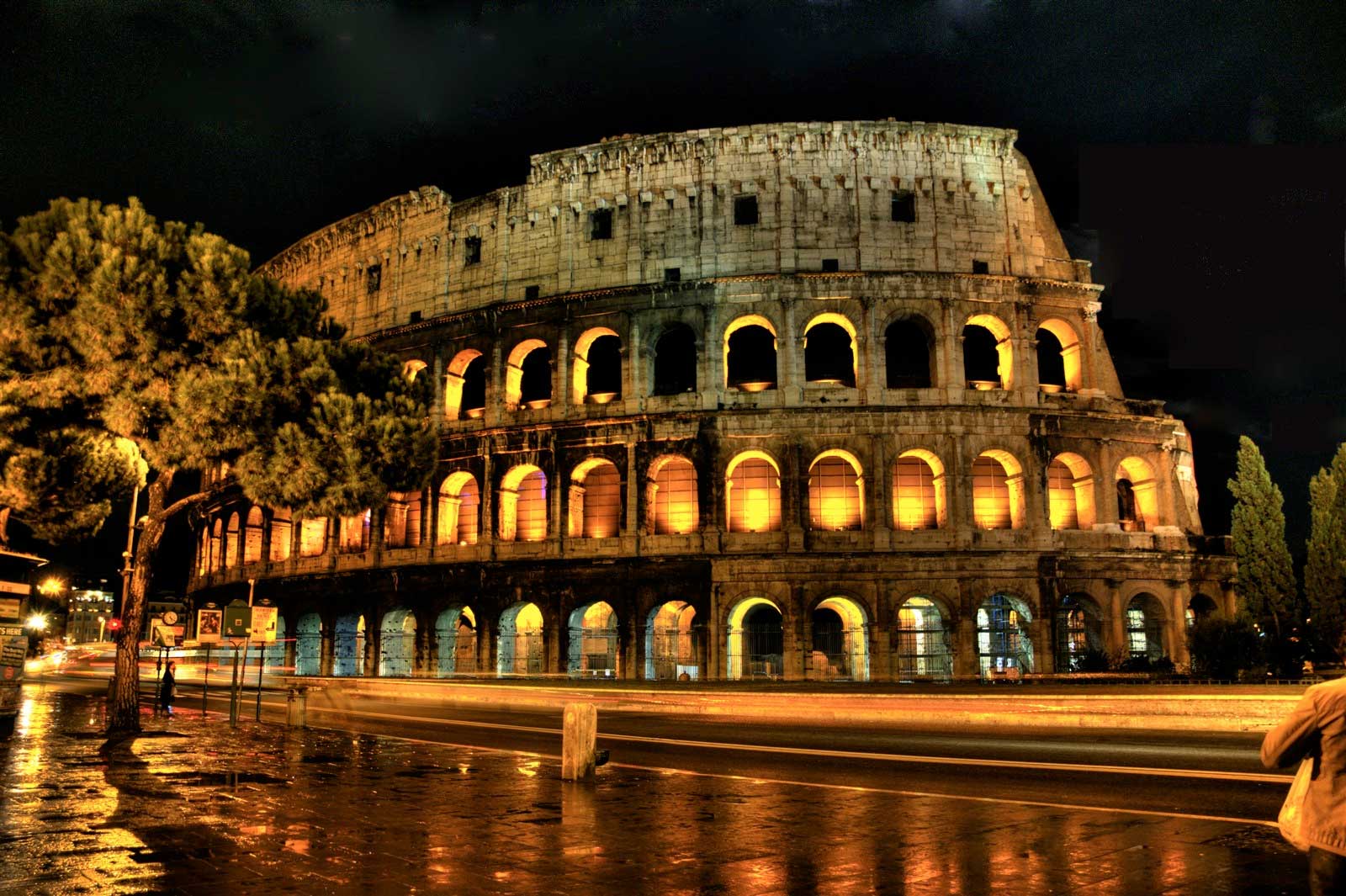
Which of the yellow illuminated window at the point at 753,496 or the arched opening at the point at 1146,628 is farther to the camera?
the yellow illuminated window at the point at 753,496

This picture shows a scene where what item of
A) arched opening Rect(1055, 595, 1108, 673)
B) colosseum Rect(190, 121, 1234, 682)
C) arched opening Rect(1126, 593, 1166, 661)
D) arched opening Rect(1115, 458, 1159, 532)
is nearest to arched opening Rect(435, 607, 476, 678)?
colosseum Rect(190, 121, 1234, 682)

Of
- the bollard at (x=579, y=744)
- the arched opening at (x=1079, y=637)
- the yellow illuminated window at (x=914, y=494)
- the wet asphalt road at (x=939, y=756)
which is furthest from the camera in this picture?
the yellow illuminated window at (x=914, y=494)

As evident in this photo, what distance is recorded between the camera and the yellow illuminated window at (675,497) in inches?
1222

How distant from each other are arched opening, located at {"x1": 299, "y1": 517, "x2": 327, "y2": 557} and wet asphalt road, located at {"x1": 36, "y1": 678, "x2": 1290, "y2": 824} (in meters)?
18.2

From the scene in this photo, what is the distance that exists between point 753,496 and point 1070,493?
10.2 m

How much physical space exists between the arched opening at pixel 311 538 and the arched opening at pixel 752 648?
54.3 ft

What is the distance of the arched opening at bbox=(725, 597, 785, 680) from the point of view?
28906mm

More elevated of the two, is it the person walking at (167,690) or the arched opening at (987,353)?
the arched opening at (987,353)

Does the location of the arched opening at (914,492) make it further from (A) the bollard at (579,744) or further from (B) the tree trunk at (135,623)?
(A) the bollard at (579,744)

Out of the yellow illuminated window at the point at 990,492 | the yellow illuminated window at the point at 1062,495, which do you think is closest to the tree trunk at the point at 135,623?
the yellow illuminated window at the point at 990,492

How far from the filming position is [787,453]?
29438 mm

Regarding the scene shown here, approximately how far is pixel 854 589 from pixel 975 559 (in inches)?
143

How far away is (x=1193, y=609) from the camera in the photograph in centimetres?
3259

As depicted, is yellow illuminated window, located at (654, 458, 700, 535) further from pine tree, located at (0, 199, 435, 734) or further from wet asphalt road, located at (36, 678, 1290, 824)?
pine tree, located at (0, 199, 435, 734)
